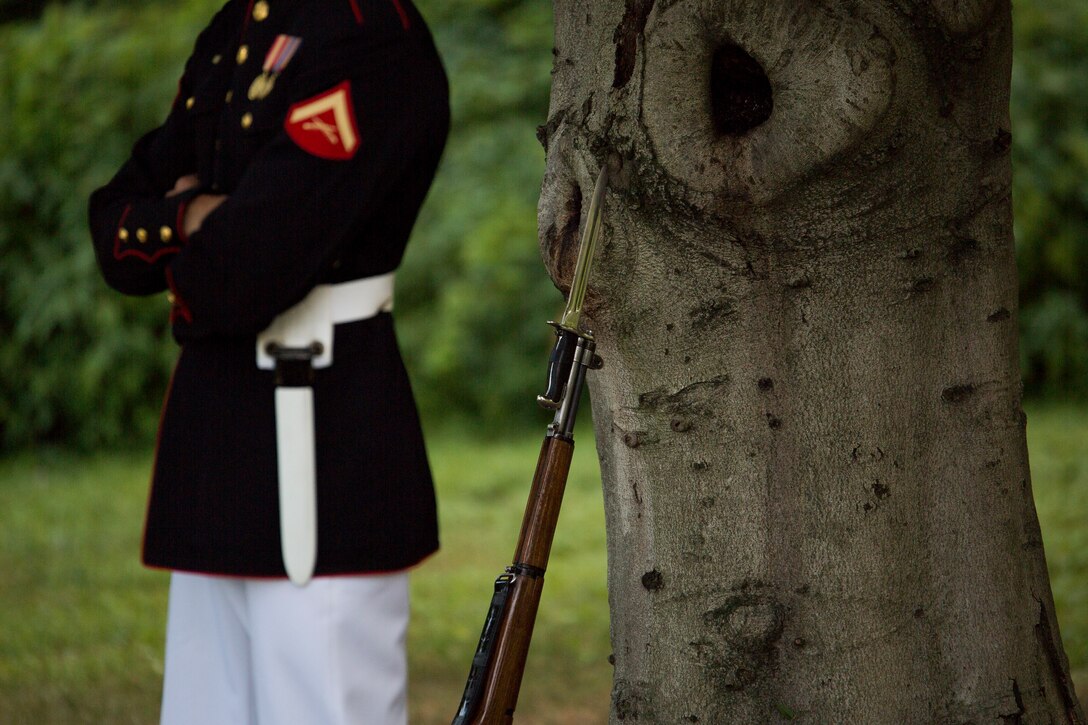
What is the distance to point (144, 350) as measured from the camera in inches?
283

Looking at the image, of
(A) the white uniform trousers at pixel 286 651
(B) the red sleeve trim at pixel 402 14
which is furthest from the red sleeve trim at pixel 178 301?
(B) the red sleeve trim at pixel 402 14

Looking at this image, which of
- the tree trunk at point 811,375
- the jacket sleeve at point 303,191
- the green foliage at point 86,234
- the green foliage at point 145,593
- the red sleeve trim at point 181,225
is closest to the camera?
the tree trunk at point 811,375

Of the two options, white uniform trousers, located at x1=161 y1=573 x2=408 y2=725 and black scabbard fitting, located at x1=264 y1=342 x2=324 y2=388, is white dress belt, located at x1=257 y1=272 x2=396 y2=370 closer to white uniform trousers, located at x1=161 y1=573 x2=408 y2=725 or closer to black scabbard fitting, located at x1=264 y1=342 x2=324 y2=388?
black scabbard fitting, located at x1=264 y1=342 x2=324 y2=388

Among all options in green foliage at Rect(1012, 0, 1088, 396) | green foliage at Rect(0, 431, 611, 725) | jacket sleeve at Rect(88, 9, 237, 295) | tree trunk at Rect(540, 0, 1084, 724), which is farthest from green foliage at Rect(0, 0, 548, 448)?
tree trunk at Rect(540, 0, 1084, 724)

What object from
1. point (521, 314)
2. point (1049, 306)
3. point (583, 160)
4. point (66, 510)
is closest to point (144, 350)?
point (66, 510)

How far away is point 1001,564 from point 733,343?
497 mm

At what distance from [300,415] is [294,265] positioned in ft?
0.75

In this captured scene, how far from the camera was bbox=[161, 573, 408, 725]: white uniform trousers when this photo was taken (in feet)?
6.59

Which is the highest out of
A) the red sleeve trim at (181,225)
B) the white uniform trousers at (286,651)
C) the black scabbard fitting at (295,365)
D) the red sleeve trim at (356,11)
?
the red sleeve trim at (356,11)

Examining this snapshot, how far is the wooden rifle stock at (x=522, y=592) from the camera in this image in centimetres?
184

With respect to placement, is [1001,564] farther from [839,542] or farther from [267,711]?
[267,711]

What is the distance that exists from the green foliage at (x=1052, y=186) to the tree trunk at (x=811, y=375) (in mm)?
5922

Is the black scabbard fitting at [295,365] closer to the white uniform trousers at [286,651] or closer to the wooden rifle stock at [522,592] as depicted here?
the white uniform trousers at [286,651]

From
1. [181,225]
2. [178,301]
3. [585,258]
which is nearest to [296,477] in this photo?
[178,301]
